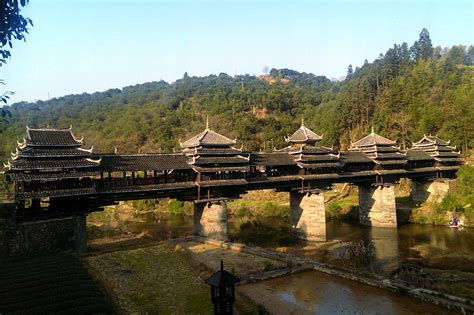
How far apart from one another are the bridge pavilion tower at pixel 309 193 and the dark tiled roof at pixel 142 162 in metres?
12.3

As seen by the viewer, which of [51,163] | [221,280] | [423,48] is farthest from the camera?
[423,48]

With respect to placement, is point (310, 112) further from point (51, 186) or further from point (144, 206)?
point (51, 186)

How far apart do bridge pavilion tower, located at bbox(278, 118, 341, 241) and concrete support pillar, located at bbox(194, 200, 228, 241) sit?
9025mm

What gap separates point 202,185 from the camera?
28922 mm

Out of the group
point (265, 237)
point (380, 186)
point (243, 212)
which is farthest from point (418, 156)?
point (243, 212)

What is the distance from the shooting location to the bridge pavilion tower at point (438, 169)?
4644 centimetres

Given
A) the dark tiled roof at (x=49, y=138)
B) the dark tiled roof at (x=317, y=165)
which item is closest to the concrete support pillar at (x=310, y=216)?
the dark tiled roof at (x=317, y=165)

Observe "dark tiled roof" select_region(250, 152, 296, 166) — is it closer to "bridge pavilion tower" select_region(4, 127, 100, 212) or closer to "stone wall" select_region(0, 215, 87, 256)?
"bridge pavilion tower" select_region(4, 127, 100, 212)

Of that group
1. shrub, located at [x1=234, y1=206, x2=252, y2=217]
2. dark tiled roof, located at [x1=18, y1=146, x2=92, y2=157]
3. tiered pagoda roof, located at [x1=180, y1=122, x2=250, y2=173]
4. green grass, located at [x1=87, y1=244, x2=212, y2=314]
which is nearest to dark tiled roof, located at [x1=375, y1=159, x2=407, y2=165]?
tiered pagoda roof, located at [x1=180, y1=122, x2=250, y2=173]

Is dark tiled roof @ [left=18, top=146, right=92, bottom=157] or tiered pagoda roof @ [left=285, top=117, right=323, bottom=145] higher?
tiered pagoda roof @ [left=285, top=117, right=323, bottom=145]

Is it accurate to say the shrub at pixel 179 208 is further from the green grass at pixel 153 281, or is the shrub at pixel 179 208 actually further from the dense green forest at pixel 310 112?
the green grass at pixel 153 281

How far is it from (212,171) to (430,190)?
112ft

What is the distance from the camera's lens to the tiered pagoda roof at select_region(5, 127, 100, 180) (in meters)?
22.3

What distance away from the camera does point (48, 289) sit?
15695 millimetres
